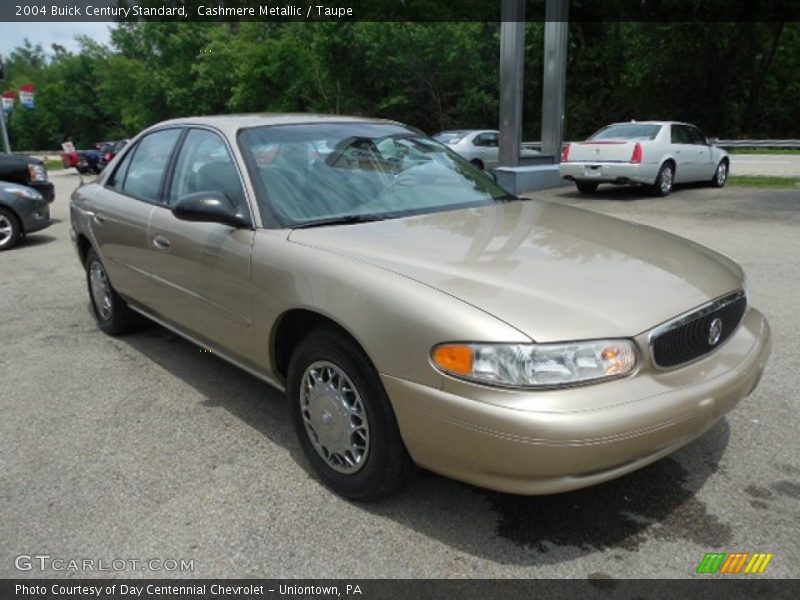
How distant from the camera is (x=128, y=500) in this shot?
2838 mm

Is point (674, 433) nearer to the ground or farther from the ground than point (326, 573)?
farther from the ground

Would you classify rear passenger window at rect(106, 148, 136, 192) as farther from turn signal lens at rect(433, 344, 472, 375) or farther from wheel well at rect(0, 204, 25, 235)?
wheel well at rect(0, 204, 25, 235)

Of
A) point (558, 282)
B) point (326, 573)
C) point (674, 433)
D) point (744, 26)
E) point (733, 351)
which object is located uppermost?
point (744, 26)

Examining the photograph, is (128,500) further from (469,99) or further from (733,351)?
(469,99)

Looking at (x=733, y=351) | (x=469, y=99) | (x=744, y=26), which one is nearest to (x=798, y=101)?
(x=744, y=26)

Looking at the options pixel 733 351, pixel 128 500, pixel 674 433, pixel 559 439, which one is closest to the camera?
pixel 559 439

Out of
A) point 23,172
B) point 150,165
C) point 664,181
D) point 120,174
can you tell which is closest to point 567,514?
point 150,165

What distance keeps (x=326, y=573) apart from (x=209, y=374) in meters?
2.17

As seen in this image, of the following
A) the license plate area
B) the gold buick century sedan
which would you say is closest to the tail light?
the license plate area

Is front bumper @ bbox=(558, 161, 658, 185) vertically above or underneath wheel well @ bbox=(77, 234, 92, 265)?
above

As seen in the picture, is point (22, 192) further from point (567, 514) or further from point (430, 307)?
point (567, 514)

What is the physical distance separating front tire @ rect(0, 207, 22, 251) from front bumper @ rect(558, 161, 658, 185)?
1001cm

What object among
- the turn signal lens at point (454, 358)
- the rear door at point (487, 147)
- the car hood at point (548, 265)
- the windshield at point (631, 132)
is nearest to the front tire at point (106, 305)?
the car hood at point (548, 265)

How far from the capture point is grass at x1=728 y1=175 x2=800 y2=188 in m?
14.9
